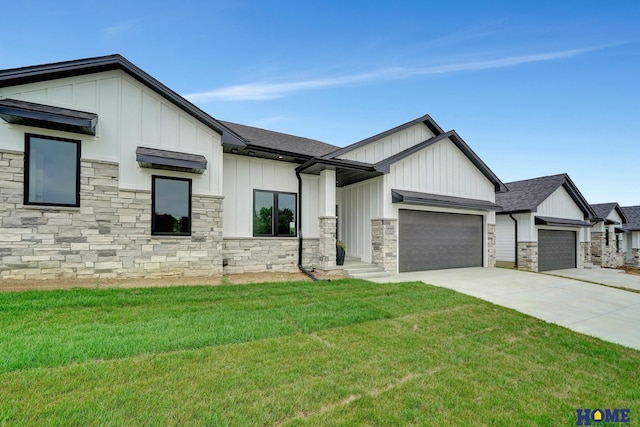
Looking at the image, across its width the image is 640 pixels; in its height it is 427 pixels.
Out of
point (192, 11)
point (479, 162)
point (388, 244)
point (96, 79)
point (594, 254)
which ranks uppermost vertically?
point (192, 11)

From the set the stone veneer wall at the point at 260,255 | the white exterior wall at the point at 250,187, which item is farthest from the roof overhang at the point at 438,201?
the stone veneer wall at the point at 260,255

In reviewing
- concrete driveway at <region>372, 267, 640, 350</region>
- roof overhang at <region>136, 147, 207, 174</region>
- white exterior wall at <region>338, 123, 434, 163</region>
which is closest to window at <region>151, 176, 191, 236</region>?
roof overhang at <region>136, 147, 207, 174</region>

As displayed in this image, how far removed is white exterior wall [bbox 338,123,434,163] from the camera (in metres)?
11.7

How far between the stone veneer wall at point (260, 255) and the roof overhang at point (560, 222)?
14.0 metres

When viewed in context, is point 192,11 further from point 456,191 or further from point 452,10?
point 456,191

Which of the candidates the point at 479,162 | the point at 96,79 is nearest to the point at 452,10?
the point at 479,162

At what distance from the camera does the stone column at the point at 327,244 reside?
10.5m

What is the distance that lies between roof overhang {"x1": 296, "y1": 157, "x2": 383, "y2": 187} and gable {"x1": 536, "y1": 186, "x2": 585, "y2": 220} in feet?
36.9

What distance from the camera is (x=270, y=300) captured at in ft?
20.9

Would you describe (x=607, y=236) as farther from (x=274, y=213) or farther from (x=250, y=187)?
(x=250, y=187)

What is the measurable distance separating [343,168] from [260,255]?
4.47 m

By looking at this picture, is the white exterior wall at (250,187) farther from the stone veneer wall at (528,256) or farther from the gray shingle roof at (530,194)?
the stone veneer wall at (528,256)

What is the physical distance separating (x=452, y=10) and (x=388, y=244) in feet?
31.6

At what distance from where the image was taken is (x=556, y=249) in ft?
57.2
